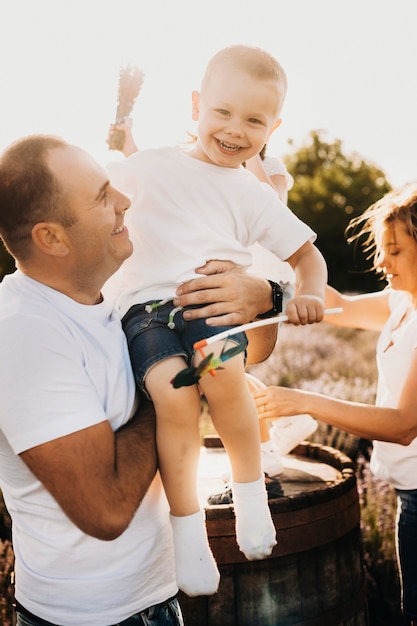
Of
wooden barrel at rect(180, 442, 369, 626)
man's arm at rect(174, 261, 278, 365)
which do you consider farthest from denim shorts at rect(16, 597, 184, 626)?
man's arm at rect(174, 261, 278, 365)

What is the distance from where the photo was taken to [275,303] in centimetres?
259

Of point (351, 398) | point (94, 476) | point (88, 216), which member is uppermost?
point (88, 216)

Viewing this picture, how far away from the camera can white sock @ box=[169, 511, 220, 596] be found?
1.99 meters

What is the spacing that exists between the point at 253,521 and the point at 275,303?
2.68 ft

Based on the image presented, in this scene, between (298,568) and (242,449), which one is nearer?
(242,449)

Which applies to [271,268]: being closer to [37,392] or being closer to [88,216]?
[88,216]

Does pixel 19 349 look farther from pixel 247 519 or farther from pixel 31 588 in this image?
pixel 247 519

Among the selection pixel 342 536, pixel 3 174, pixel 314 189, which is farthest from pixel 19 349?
pixel 314 189

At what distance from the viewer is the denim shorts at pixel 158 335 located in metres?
2.00

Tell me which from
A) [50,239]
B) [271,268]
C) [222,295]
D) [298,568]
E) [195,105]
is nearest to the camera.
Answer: [50,239]

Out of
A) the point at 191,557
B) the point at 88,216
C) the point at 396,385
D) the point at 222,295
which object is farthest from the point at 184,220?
the point at 396,385

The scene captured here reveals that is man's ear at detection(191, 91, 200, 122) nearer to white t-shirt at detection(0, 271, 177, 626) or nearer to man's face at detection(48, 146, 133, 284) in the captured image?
man's face at detection(48, 146, 133, 284)

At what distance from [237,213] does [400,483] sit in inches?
56.7

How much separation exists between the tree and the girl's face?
1897cm
